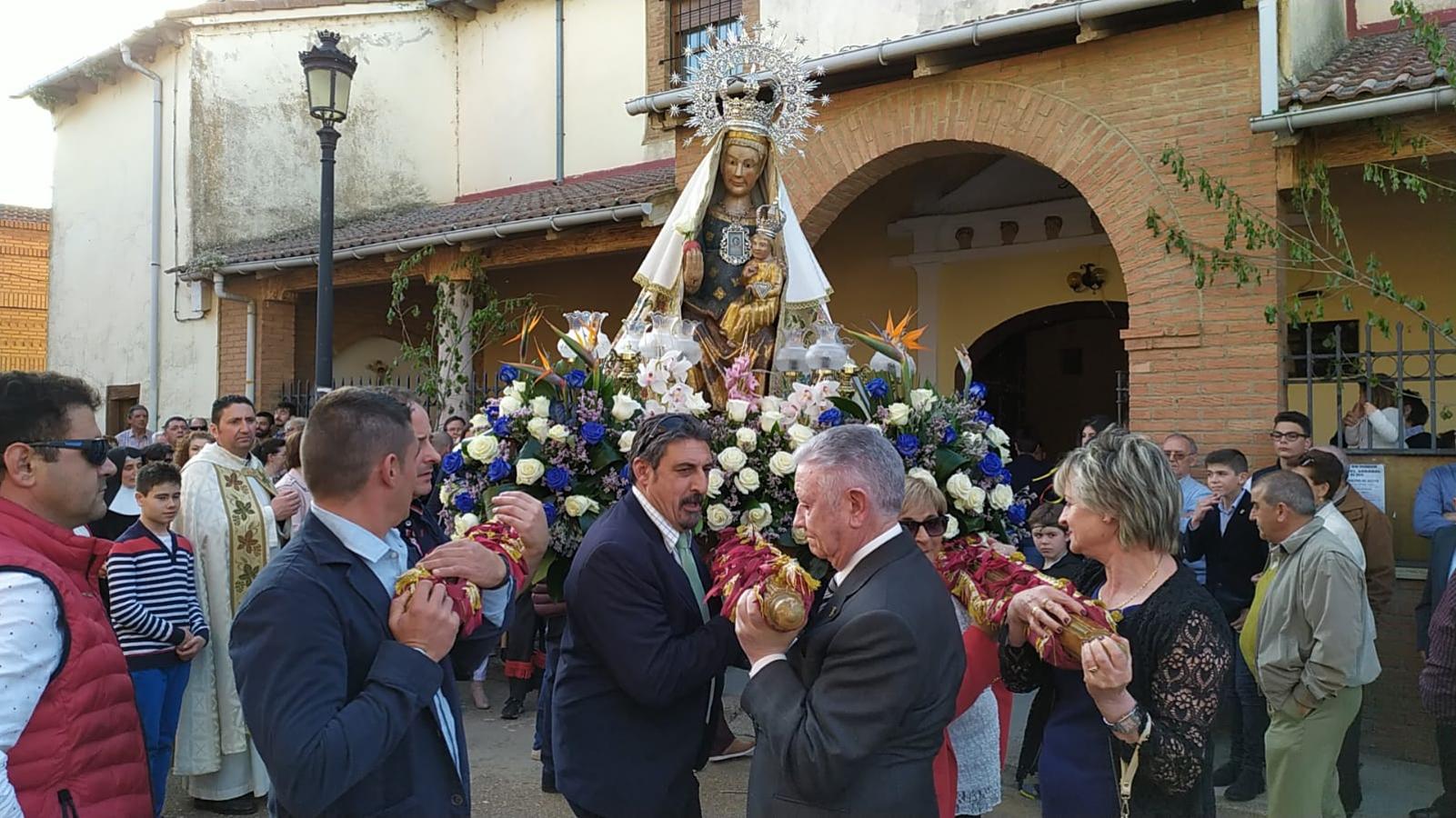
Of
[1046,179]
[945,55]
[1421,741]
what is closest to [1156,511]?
[1421,741]

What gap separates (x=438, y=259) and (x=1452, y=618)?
10887mm

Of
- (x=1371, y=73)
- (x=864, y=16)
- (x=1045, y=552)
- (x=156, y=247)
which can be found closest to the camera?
(x=1045, y=552)

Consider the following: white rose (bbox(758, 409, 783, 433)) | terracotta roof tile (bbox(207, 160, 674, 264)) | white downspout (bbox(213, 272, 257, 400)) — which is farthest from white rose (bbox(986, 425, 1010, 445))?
white downspout (bbox(213, 272, 257, 400))

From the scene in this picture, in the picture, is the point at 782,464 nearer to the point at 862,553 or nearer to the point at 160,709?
the point at 862,553

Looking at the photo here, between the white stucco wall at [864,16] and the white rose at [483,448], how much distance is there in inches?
250

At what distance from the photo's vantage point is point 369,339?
53.9 feet

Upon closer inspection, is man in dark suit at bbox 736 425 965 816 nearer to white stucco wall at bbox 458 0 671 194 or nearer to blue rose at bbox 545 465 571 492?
blue rose at bbox 545 465 571 492

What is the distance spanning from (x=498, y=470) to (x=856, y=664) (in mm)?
2119

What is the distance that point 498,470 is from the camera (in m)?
4.02

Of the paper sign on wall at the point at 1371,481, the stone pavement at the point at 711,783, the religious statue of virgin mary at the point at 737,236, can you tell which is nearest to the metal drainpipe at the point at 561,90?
the stone pavement at the point at 711,783

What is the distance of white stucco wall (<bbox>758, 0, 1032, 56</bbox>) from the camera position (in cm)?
888

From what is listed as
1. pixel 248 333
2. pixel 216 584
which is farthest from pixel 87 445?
pixel 248 333

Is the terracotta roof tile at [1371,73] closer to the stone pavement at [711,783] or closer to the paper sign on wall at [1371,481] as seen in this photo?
the paper sign on wall at [1371,481]

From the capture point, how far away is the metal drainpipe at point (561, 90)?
14.7 m
